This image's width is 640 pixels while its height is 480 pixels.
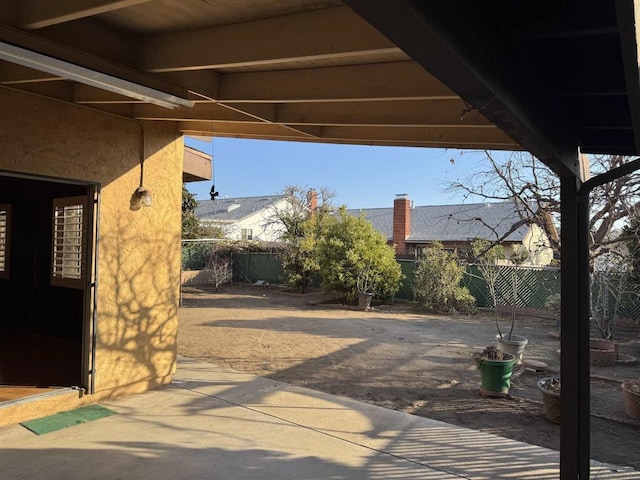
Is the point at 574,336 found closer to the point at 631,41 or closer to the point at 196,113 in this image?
the point at 631,41

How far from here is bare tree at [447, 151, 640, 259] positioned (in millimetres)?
6449

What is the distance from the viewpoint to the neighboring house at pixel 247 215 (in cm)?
3024

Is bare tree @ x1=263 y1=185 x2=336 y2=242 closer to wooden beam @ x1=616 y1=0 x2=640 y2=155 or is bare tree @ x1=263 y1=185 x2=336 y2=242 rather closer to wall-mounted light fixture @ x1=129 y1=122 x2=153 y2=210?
wall-mounted light fixture @ x1=129 y1=122 x2=153 y2=210

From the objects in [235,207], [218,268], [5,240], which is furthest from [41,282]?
[235,207]

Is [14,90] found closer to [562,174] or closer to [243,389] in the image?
[243,389]

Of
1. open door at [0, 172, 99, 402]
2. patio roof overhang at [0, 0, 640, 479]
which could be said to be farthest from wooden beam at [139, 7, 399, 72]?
open door at [0, 172, 99, 402]

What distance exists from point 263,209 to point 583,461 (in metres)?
30.7

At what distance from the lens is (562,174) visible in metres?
2.48

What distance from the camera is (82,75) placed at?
288 centimetres

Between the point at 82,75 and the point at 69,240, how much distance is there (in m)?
3.42

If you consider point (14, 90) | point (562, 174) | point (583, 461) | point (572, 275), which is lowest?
point (583, 461)

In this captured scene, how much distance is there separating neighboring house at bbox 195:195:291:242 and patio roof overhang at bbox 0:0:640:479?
24.7 metres

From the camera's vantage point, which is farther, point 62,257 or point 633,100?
point 62,257

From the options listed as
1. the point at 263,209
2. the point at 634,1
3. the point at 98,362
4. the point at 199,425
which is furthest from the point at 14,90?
the point at 263,209
